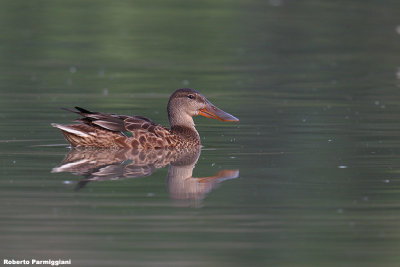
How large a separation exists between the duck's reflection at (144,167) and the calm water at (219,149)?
0.04 m

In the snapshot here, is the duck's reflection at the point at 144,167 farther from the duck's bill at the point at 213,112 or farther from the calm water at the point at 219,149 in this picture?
the duck's bill at the point at 213,112

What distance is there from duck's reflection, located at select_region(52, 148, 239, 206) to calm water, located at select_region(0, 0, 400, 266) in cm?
4

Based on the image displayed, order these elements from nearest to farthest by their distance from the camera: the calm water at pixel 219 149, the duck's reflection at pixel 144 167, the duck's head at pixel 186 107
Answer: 1. the calm water at pixel 219 149
2. the duck's reflection at pixel 144 167
3. the duck's head at pixel 186 107

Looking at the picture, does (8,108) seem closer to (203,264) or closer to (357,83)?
(357,83)

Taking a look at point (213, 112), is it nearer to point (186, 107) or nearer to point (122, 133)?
point (186, 107)

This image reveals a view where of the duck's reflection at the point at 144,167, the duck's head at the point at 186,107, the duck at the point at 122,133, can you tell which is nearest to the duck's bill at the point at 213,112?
the duck's head at the point at 186,107

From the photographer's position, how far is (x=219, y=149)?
1159 centimetres

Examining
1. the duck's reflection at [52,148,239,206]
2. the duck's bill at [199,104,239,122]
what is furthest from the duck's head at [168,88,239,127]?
the duck's reflection at [52,148,239,206]

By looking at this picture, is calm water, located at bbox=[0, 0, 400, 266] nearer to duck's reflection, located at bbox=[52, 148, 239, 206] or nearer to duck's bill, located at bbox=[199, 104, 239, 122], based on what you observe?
duck's reflection, located at bbox=[52, 148, 239, 206]

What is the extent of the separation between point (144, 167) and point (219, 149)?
1432 millimetres

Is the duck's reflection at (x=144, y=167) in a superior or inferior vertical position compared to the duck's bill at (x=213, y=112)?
inferior

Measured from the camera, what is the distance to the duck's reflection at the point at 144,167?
927 cm

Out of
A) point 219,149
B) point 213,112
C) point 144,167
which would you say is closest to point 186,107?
point 213,112

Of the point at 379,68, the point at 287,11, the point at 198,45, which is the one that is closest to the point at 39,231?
the point at 379,68
